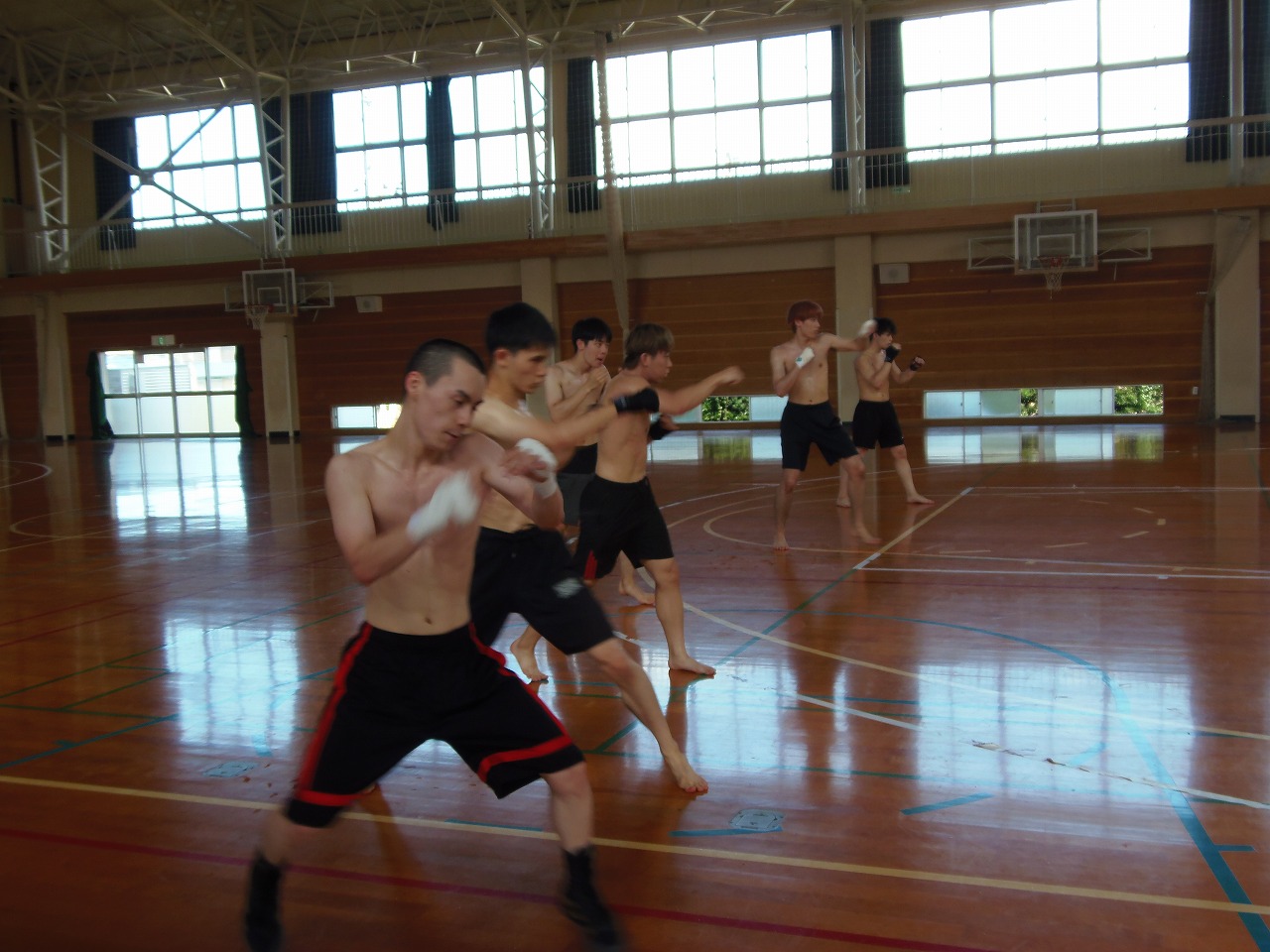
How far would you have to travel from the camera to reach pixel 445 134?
70.4ft

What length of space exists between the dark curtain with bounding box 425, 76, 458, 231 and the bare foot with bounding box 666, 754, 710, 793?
63.4 ft

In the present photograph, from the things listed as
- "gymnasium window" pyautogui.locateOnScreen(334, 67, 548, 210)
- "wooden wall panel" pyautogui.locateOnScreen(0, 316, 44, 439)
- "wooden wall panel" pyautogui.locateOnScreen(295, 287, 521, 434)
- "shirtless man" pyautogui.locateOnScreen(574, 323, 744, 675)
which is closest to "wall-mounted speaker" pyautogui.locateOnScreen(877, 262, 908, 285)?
"gymnasium window" pyautogui.locateOnScreen(334, 67, 548, 210)

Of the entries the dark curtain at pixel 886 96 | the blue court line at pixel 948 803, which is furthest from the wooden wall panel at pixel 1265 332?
the blue court line at pixel 948 803

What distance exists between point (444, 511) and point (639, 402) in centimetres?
145

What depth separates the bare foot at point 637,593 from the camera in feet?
20.8

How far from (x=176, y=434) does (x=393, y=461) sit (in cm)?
2431

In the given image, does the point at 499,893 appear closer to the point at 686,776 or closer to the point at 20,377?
the point at 686,776

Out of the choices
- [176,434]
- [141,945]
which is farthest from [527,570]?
[176,434]

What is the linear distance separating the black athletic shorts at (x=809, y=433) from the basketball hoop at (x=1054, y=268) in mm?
10910

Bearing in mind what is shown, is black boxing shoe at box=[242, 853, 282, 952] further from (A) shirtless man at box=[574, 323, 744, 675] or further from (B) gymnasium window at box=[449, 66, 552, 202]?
(B) gymnasium window at box=[449, 66, 552, 202]

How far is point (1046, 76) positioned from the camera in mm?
18172

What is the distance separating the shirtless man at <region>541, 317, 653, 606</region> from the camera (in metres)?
4.68

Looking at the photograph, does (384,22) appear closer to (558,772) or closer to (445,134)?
(445,134)

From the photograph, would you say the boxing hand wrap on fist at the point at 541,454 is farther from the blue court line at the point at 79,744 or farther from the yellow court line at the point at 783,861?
the blue court line at the point at 79,744
